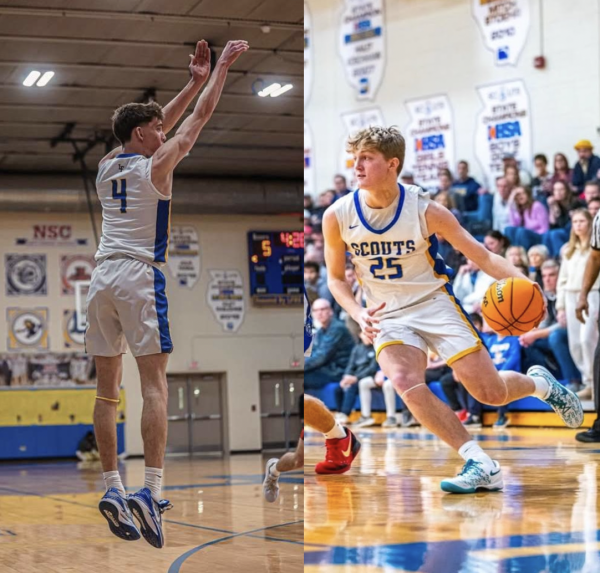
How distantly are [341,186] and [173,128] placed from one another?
30.8 ft

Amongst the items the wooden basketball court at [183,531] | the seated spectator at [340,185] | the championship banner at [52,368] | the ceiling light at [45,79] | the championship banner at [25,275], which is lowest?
the wooden basketball court at [183,531]

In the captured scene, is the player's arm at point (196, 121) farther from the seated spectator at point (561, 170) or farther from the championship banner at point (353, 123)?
the championship banner at point (353, 123)

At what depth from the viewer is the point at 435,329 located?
14.5 feet

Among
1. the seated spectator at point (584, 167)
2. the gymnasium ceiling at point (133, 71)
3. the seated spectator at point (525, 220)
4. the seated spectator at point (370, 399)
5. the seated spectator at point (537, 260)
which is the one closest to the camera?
the gymnasium ceiling at point (133, 71)

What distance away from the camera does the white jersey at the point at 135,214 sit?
312cm

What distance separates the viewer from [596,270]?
706cm

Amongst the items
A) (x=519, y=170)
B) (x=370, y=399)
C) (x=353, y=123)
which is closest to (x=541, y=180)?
(x=519, y=170)

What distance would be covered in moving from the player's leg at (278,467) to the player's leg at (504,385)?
0.96m

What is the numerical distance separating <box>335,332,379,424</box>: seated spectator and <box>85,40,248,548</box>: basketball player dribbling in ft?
26.1

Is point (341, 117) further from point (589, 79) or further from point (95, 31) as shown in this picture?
point (95, 31)

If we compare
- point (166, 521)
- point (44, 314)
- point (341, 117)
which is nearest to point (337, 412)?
point (341, 117)

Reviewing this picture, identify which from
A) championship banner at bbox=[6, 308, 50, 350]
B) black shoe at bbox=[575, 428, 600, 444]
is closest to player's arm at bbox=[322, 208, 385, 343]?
championship banner at bbox=[6, 308, 50, 350]

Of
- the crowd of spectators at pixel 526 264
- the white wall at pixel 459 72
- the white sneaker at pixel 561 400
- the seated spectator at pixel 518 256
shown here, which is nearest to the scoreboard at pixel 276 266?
the white sneaker at pixel 561 400

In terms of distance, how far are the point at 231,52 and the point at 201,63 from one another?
106 mm
